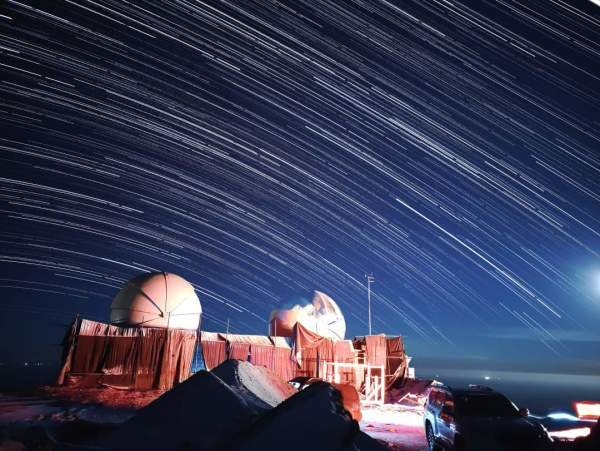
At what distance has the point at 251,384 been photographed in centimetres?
1016

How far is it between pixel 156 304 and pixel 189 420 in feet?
61.0

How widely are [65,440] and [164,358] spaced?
41.4 feet

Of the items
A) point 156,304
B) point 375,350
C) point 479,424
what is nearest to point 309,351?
point 375,350

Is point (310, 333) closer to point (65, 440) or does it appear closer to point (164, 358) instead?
point (164, 358)

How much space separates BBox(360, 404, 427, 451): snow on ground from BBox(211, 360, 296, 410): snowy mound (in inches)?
142

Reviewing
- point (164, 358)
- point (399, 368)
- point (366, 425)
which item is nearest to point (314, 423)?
point (366, 425)

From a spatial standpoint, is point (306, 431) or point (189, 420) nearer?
point (306, 431)

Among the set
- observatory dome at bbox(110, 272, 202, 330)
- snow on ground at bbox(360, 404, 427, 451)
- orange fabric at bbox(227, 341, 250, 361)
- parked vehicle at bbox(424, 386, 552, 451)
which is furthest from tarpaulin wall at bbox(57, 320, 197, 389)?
parked vehicle at bbox(424, 386, 552, 451)

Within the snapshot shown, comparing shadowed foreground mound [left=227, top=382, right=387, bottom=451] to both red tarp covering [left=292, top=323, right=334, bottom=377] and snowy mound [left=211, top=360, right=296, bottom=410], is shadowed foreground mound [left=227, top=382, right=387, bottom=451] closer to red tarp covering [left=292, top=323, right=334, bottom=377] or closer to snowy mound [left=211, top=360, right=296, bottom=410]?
snowy mound [left=211, top=360, right=296, bottom=410]

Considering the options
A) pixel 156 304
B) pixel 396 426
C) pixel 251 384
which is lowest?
pixel 396 426

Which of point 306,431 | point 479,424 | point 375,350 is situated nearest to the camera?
point 306,431

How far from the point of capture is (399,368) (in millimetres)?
26188

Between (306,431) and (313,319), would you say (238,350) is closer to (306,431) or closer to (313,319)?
(313,319)

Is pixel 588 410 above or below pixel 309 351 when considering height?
below
